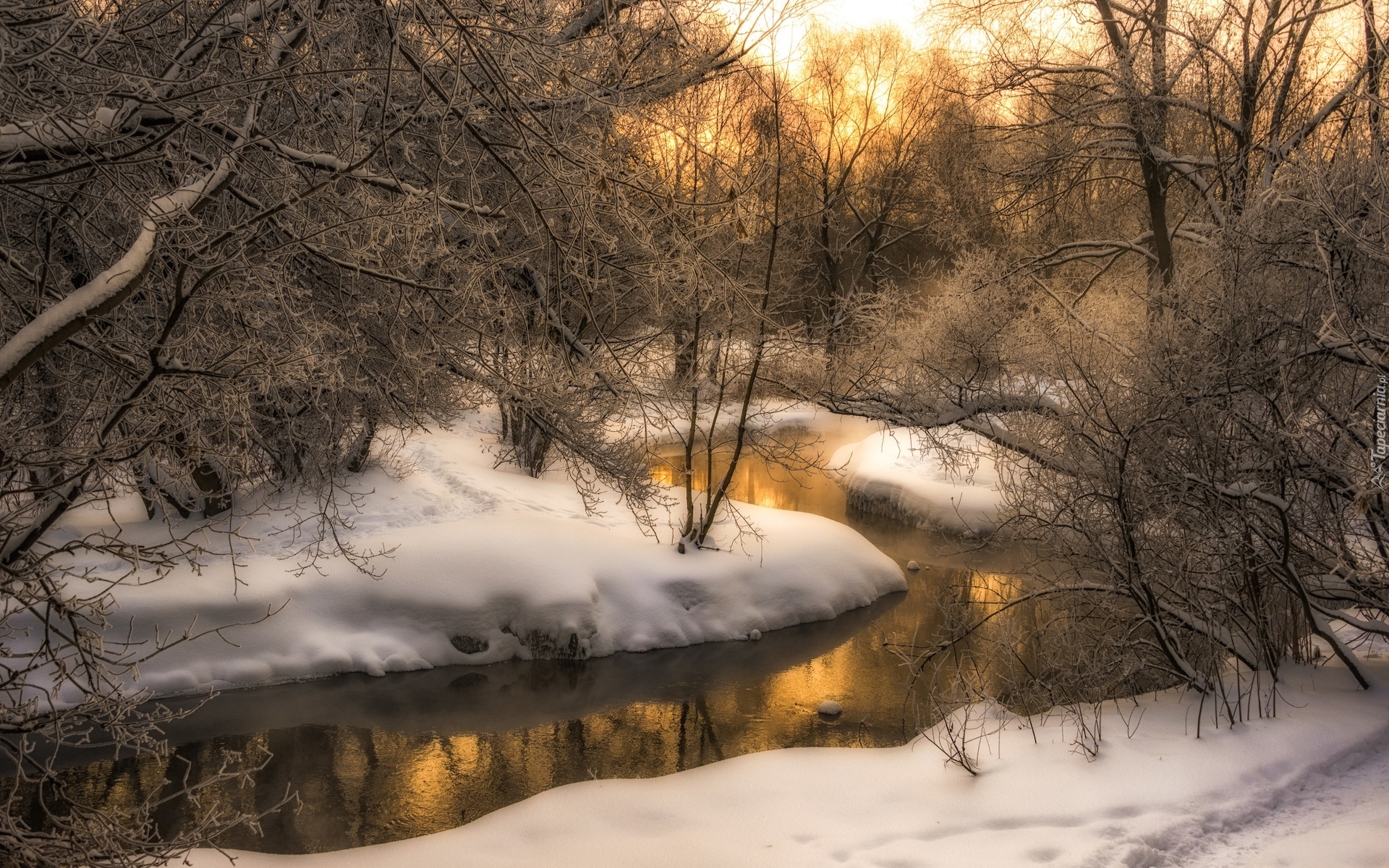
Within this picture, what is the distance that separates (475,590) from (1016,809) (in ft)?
22.4

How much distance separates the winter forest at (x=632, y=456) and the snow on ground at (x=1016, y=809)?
43 mm

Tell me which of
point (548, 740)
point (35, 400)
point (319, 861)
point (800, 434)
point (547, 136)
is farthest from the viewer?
point (800, 434)

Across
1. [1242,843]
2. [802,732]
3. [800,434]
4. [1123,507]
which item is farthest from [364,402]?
[800,434]

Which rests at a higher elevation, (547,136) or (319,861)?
(547,136)

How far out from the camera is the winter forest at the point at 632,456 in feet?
12.9

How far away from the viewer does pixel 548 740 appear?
28.8 feet

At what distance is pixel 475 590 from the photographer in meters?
10.7

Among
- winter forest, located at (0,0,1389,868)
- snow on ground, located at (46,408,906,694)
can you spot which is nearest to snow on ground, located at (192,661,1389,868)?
winter forest, located at (0,0,1389,868)

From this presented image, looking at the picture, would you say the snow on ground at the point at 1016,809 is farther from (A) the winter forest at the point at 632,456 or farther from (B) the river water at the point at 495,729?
(B) the river water at the point at 495,729

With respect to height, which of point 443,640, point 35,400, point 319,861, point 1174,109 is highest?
point 1174,109

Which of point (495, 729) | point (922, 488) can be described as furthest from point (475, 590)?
point (922, 488)

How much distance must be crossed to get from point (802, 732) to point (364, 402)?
501cm

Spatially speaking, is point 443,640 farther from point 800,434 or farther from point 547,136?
point 800,434

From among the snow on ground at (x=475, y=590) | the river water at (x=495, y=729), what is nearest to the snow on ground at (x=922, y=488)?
the snow on ground at (x=475, y=590)
